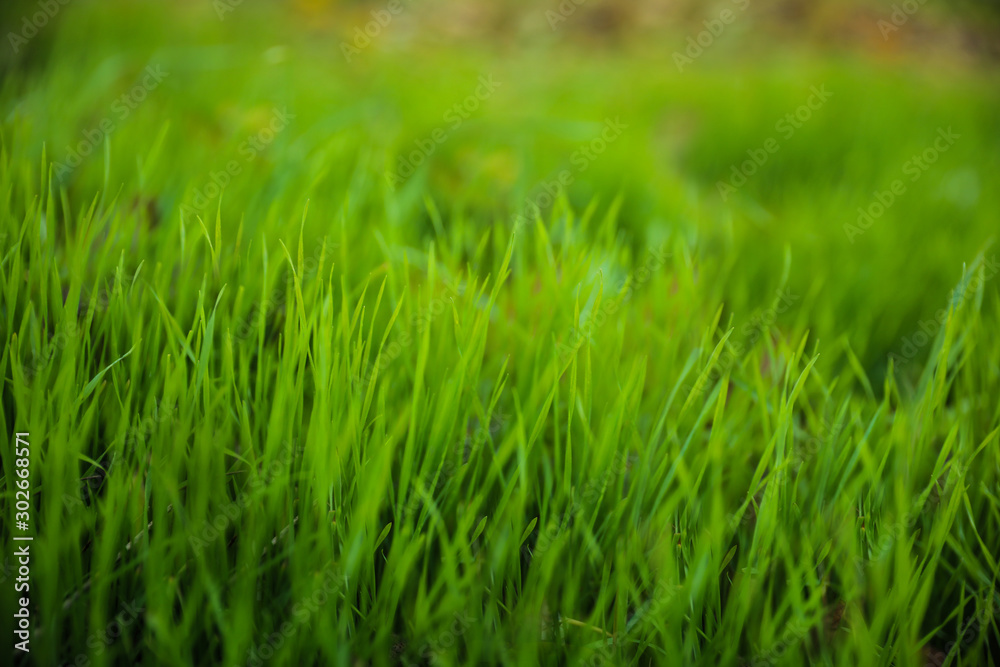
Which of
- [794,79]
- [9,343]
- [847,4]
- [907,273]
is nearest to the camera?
[9,343]

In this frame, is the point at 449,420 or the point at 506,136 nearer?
the point at 449,420

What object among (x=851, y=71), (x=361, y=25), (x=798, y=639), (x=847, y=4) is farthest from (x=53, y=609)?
(x=847, y=4)

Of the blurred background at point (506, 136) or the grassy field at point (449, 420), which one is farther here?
the blurred background at point (506, 136)

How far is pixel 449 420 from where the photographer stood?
0.83 meters

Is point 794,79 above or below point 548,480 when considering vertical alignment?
above

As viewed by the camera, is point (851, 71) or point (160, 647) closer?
point (160, 647)

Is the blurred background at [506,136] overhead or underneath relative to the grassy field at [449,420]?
overhead

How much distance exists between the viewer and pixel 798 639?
2.32 feet

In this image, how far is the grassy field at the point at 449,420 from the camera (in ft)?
2.28

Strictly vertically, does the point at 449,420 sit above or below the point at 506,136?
below

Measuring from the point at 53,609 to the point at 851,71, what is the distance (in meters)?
3.86

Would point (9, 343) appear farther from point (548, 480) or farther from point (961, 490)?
point (961, 490)

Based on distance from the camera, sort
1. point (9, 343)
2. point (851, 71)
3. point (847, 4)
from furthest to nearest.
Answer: point (847, 4)
point (851, 71)
point (9, 343)

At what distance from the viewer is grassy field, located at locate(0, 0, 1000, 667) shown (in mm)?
695
